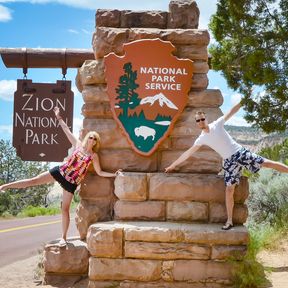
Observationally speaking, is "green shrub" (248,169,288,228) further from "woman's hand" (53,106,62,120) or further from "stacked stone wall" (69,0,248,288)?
"woman's hand" (53,106,62,120)

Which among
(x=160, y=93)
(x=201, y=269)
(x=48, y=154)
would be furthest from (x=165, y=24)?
(x=201, y=269)

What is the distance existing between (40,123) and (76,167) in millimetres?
1008

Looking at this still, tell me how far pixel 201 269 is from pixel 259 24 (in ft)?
29.3

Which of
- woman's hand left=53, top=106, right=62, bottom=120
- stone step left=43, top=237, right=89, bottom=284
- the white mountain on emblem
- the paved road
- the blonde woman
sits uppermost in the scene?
the white mountain on emblem

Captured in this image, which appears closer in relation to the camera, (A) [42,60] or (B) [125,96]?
(B) [125,96]

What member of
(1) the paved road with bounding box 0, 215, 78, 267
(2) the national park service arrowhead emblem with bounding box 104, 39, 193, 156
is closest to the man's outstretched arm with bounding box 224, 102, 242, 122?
(2) the national park service arrowhead emblem with bounding box 104, 39, 193, 156

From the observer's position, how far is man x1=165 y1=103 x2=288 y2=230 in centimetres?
582

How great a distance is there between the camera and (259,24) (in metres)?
12.8

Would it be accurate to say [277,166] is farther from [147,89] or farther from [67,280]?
[67,280]

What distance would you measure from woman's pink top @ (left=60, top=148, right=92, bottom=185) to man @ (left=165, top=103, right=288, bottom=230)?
105cm

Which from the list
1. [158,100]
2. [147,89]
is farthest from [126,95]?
[158,100]

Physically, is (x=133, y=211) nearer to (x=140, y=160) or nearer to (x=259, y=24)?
(x=140, y=160)

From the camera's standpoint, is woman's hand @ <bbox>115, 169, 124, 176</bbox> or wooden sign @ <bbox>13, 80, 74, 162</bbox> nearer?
woman's hand @ <bbox>115, 169, 124, 176</bbox>

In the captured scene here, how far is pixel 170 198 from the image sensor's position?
5898 millimetres
